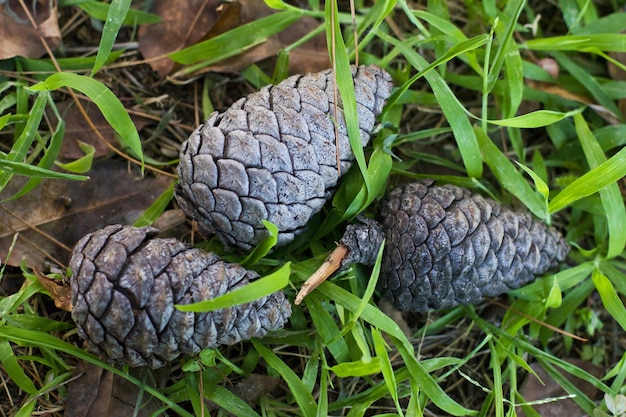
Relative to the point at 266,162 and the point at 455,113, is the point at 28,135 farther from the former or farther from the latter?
the point at 455,113

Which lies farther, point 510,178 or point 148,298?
point 510,178

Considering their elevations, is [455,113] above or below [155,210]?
above

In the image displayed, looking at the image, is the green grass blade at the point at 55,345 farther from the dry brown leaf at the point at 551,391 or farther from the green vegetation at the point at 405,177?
the dry brown leaf at the point at 551,391

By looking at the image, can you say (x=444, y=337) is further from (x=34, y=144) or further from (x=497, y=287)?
(x=34, y=144)

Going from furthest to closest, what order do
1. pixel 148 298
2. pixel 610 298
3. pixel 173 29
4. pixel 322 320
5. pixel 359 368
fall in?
pixel 173 29 < pixel 610 298 < pixel 322 320 < pixel 359 368 < pixel 148 298

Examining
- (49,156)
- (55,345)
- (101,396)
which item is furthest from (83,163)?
(101,396)

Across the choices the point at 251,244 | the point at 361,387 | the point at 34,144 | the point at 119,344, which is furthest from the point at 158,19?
the point at 361,387
